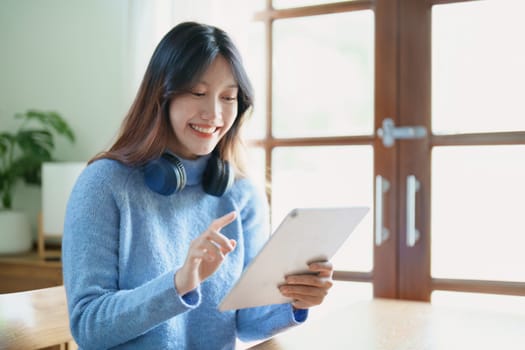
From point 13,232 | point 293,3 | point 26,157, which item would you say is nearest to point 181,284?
point 293,3

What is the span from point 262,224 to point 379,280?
0.68 metres

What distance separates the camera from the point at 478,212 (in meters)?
2.08

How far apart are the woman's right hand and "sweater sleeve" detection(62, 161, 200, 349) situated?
0.10 ft

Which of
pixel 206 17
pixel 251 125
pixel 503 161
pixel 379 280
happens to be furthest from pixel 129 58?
pixel 503 161

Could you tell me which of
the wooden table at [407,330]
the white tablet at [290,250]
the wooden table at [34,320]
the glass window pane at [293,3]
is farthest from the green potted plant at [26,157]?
the white tablet at [290,250]

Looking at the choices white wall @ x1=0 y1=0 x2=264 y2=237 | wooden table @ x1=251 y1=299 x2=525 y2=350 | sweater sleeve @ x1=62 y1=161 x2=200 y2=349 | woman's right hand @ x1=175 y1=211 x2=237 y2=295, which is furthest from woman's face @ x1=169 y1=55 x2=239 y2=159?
white wall @ x1=0 y1=0 x2=264 y2=237

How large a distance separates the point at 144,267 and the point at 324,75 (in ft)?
4.11

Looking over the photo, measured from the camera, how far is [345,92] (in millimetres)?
2311

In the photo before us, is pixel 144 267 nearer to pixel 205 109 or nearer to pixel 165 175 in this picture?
pixel 165 175

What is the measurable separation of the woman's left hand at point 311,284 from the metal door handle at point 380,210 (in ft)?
2.75

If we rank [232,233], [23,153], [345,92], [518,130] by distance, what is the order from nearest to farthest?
[232,233] → [518,130] → [345,92] → [23,153]

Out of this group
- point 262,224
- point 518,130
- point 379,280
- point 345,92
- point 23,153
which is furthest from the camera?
point 23,153

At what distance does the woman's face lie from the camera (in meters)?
1.38

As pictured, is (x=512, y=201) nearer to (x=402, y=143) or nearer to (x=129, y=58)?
(x=402, y=143)
